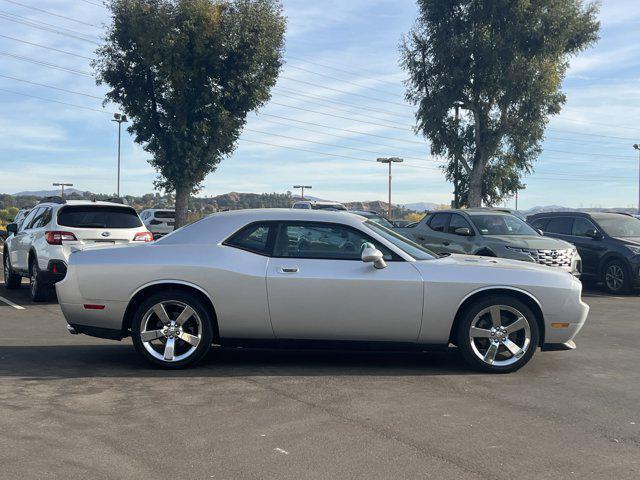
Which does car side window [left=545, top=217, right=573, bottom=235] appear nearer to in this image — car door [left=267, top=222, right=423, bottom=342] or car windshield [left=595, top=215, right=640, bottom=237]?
car windshield [left=595, top=215, right=640, bottom=237]

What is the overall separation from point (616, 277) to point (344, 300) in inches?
404

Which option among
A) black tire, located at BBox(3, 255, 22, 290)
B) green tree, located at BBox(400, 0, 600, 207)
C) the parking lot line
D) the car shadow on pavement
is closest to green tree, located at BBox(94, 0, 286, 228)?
green tree, located at BBox(400, 0, 600, 207)

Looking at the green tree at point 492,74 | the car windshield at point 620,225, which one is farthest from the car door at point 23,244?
the green tree at point 492,74

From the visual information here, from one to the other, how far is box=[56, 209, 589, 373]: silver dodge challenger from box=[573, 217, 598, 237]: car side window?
9.71m

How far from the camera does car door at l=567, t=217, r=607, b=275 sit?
51.5 ft

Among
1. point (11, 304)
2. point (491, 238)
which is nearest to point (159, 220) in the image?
point (11, 304)

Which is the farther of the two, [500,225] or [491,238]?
[500,225]

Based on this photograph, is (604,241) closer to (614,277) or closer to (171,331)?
(614,277)

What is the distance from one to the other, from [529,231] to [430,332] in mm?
8679

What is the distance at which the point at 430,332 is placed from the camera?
22.3ft

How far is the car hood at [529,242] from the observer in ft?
45.1

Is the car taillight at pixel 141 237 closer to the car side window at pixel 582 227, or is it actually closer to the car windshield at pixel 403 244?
the car windshield at pixel 403 244

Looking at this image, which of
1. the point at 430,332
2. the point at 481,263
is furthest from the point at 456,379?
the point at 481,263

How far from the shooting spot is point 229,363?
7.27 m
